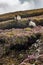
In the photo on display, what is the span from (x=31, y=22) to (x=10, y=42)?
736 inches

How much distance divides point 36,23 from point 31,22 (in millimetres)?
3579

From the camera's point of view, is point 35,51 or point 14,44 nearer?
point 35,51

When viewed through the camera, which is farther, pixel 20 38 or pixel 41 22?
pixel 41 22

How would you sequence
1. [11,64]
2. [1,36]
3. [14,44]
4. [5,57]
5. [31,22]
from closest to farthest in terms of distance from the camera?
[11,64] < [5,57] < [14,44] < [1,36] < [31,22]

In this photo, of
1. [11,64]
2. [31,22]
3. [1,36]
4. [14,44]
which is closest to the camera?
[11,64]

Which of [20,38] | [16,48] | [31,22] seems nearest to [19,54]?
[16,48]

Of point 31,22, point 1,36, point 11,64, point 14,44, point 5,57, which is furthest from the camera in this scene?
point 31,22

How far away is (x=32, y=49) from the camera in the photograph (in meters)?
47.7

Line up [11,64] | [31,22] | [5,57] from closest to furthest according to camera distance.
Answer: [11,64] → [5,57] → [31,22]

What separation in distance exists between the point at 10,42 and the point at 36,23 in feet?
72.3

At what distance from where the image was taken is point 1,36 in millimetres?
54125

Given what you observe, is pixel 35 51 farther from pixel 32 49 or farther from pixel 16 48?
pixel 16 48

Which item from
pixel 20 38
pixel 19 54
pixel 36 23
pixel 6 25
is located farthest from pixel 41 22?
pixel 19 54

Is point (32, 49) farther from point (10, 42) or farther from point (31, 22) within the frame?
point (31, 22)
